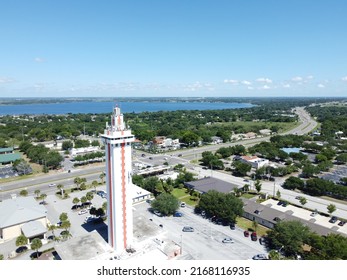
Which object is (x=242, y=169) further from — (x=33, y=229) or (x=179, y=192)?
(x=33, y=229)

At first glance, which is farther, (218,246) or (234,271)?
(218,246)

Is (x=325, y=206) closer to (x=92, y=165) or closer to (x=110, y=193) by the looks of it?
(x=110, y=193)

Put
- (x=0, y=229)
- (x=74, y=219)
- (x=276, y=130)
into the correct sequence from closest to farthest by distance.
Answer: (x=0, y=229), (x=74, y=219), (x=276, y=130)

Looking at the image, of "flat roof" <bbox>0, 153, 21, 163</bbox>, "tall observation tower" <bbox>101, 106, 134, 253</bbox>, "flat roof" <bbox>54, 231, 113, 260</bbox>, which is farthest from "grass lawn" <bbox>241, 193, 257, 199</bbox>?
"flat roof" <bbox>0, 153, 21, 163</bbox>

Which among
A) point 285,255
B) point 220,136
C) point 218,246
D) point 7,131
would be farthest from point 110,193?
point 7,131

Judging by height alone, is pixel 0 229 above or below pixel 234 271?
below

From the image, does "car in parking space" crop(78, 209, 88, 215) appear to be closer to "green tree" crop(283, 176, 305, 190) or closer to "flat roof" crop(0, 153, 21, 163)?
"green tree" crop(283, 176, 305, 190)

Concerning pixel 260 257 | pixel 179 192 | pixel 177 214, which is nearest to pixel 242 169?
pixel 179 192
